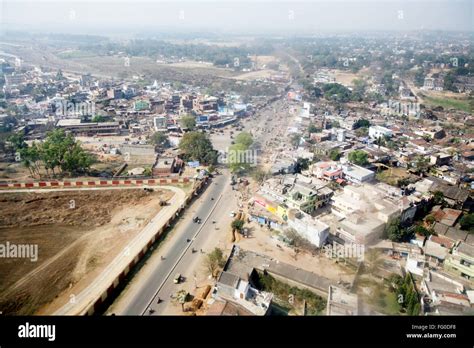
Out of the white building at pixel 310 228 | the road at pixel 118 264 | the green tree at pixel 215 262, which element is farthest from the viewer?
the white building at pixel 310 228

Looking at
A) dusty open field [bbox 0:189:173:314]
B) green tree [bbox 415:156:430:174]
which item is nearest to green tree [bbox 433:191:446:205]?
green tree [bbox 415:156:430:174]

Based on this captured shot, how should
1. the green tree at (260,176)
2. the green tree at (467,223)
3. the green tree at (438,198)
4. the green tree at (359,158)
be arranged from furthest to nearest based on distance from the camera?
the green tree at (359,158) < the green tree at (260,176) < the green tree at (438,198) < the green tree at (467,223)

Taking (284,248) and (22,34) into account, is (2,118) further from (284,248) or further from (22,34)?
(22,34)

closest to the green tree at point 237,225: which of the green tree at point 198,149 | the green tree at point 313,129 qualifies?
the green tree at point 198,149

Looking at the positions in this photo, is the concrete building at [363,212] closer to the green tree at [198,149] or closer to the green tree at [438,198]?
the green tree at [438,198]

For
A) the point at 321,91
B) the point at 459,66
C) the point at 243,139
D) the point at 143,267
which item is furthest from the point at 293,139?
the point at 459,66

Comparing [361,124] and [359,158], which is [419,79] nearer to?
[361,124]

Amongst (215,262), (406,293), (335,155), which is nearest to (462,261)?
(406,293)

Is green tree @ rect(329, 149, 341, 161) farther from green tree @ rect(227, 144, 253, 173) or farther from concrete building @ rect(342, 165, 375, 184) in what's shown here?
green tree @ rect(227, 144, 253, 173)
